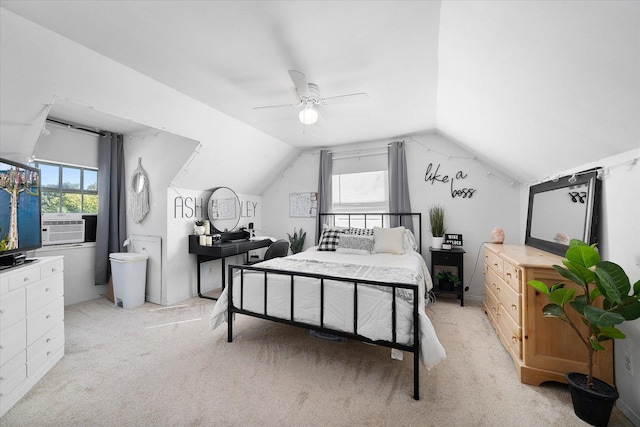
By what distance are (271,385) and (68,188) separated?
3.89m

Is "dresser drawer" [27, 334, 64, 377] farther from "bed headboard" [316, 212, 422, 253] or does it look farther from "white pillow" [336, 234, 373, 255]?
"bed headboard" [316, 212, 422, 253]

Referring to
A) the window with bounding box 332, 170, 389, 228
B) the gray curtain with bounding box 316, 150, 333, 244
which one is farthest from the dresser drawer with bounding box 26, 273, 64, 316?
the window with bounding box 332, 170, 389, 228

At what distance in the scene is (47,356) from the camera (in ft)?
6.64

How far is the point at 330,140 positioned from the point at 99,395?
3.81m

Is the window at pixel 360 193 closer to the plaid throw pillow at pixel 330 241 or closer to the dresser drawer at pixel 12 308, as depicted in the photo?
the plaid throw pillow at pixel 330 241

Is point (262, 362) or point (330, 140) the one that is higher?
point (330, 140)

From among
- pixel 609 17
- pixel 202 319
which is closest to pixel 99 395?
pixel 202 319

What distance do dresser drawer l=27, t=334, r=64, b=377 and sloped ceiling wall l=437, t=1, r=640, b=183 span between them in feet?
11.6

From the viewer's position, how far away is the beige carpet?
5.19ft

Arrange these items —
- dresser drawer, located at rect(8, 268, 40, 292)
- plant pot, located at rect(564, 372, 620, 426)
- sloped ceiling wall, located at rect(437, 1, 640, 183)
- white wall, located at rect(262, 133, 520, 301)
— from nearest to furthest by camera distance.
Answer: sloped ceiling wall, located at rect(437, 1, 640, 183)
plant pot, located at rect(564, 372, 620, 426)
dresser drawer, located at rect(8, 268, 40, 292)
white wall, located at rect(262, 133, 520, 301)

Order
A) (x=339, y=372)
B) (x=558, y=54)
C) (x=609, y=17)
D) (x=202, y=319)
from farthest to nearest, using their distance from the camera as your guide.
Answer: (x=202, y=319), (x=339, y=372), (x=558, y=54), (x=609, y=17)

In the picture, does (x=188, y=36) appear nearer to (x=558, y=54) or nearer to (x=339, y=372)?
(x=558, y=54)

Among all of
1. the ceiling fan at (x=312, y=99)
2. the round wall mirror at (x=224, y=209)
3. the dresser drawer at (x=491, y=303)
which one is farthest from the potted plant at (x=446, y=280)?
the round wall mirror at (x=224, y=209)

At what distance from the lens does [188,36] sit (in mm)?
1739
